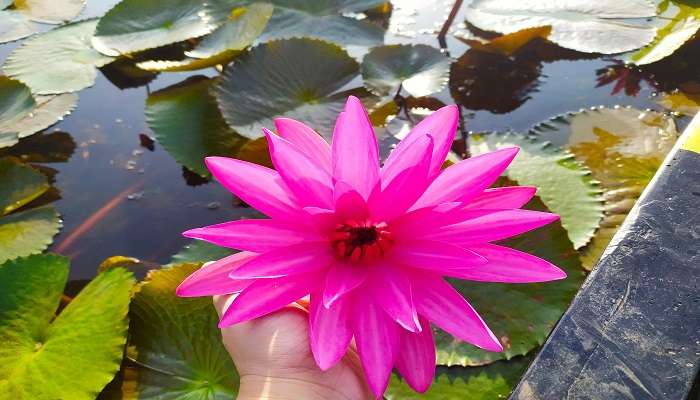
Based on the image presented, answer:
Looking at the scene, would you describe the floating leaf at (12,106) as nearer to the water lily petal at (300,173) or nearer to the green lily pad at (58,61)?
the green lily pad at (58,61)

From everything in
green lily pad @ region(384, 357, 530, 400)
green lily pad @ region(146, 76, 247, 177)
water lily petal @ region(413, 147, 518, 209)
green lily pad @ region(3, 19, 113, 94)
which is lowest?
green lily pad @ region(384, 357, 530, 400)

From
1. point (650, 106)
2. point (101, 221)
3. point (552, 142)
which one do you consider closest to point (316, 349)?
point (101, 221)

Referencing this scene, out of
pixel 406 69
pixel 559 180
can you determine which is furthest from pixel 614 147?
pixel 406 69

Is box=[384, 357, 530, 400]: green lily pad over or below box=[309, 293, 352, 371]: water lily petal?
below

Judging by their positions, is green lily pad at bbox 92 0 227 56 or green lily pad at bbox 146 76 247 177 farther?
green lily pad at bbox 92 0 227 56

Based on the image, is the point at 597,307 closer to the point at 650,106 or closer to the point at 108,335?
the point at 108,335

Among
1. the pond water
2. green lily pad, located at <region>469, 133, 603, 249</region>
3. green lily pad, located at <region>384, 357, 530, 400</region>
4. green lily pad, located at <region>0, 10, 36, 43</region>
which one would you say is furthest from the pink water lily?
green lily pad, located at <region>0, 10, 36, 43</region>

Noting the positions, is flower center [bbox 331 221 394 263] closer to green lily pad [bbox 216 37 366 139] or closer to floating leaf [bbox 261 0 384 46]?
green lily pad [bbox 216 37 366 139]
